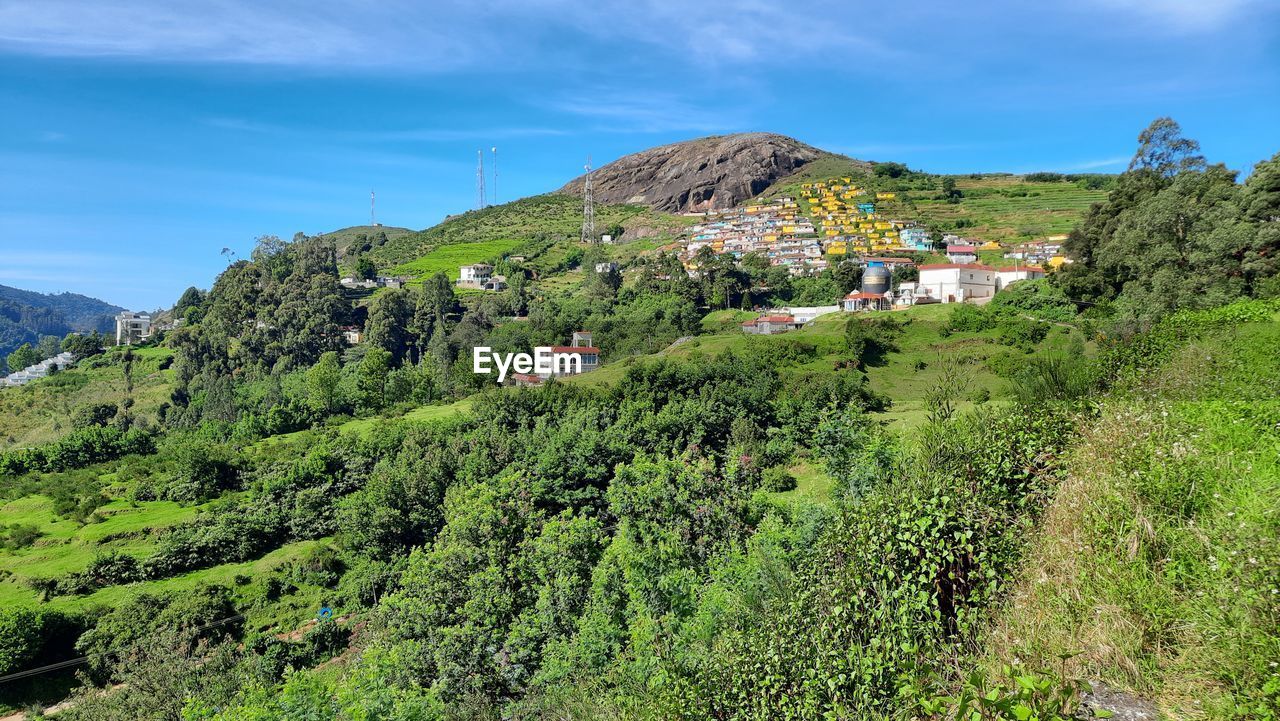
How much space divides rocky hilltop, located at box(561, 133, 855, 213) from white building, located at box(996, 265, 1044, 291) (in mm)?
75878

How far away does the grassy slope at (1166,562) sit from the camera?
385 centimetres

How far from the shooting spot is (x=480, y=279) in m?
79.5

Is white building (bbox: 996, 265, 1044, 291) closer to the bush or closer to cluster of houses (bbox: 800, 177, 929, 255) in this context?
cluster of houses (bbox: 800, 177, 929, 255)

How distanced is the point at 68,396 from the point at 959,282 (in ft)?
233

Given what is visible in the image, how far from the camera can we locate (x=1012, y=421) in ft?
22.1

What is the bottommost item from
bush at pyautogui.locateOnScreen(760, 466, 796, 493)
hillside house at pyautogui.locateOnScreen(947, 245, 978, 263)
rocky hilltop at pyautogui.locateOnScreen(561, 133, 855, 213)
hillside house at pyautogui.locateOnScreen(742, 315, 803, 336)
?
bush at pyautogui.locateOnScreen(760, 466, 796, 493)

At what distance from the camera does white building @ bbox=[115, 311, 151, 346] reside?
80.4 meters

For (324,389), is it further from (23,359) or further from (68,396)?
(23,359)

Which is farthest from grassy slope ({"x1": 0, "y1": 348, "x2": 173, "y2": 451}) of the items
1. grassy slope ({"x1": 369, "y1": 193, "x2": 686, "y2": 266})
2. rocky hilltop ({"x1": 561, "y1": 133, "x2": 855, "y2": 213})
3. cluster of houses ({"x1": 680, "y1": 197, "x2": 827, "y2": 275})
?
rocky hilltop ({"x1": 561, "y1": 133, "x2": 855, "y2": 213})

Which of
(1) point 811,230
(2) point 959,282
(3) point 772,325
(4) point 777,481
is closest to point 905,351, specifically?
(3) point 772,325

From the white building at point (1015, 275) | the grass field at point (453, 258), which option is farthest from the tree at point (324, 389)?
the white building at point (1015, 275)

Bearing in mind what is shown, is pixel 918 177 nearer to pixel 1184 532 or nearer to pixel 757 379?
pixel 757 379

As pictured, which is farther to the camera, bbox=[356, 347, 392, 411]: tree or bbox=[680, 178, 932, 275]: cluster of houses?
bbox=[680, 178, 932, 275]: cluster of houses

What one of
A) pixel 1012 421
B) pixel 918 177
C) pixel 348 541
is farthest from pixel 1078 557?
pixel 918 177
